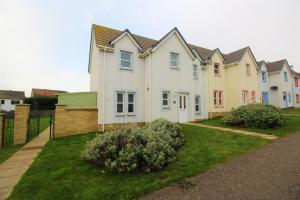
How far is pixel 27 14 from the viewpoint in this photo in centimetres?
1330

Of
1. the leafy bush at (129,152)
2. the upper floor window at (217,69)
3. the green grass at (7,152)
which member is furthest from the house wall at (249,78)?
the green grass at (7,152)

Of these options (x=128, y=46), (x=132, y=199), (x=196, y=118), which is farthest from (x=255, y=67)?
(x=132, y=199)

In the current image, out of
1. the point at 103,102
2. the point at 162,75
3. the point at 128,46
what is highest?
the point at 128,46

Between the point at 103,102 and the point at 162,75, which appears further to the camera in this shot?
the point at 162,75

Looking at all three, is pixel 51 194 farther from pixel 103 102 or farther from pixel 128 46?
pixel 128 46

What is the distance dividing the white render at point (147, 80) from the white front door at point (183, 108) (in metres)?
0.10

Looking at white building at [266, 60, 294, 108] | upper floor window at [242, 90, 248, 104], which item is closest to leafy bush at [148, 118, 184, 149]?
upper floor window at [242, 90, 248, 104]

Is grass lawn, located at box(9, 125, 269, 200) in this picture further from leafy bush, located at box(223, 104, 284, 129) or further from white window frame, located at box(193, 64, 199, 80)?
white window frame, located at box(193, 64, 199, 80)

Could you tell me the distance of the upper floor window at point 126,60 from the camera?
15031 millimetres

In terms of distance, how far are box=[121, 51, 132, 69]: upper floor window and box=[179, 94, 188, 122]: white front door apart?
595cm

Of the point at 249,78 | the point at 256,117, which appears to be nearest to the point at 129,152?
the point at 256,117

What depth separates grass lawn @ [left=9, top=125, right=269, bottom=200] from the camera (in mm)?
4570

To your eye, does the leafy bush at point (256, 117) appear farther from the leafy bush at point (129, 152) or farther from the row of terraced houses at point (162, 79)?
the leafy bush at point (129, 152)

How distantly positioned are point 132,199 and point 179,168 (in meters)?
2.19
